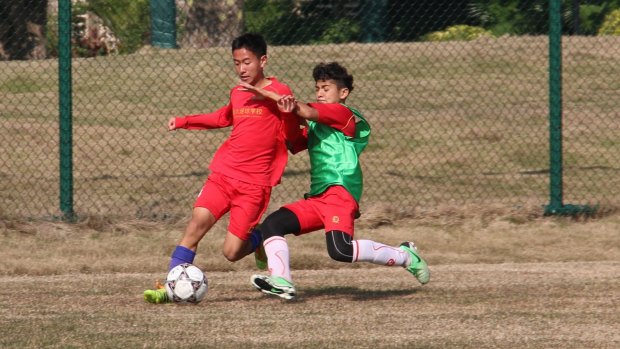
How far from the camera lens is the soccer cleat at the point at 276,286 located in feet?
22.1

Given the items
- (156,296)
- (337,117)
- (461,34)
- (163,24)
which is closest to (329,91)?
(337,117)

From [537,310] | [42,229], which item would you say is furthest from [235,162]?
[42,229]

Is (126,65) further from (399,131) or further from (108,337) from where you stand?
(108,337)

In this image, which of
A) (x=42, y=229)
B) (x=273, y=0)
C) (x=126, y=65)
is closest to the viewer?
(x=42, y=229)

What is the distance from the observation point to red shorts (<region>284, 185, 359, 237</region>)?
6.88m

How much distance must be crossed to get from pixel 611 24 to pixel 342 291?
11019 millimetres

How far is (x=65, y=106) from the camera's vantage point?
948cm

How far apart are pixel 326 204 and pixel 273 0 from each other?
9655mm

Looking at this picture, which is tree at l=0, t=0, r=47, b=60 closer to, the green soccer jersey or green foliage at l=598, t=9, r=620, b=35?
green foliage at l=598, t=9, r=620, b=35

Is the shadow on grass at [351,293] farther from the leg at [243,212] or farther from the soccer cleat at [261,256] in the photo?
the leg at [243,212]

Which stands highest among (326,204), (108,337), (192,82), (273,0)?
(273,0)

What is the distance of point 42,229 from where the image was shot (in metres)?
9.23

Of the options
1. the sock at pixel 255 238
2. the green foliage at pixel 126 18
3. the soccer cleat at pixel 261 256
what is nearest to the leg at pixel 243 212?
the sock at pixel 255 238

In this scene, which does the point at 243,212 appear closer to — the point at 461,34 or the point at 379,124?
the point at 379,124
